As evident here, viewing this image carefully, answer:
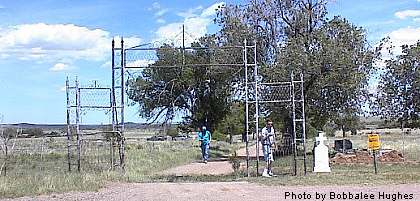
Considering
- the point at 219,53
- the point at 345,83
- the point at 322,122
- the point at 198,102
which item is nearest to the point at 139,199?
the point at 219,53

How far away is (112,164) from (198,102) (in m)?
34.6

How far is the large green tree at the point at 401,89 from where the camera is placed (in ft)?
114

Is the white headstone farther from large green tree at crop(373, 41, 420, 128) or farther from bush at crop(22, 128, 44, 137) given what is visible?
bush at crop(22, 128, 44, 137)

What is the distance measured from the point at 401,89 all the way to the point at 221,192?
21019mm

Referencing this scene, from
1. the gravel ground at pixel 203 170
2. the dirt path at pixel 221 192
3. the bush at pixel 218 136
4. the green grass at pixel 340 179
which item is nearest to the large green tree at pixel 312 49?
the gravel ground at pixel 203 170

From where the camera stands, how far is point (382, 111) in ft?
119

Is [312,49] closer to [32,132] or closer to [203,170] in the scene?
[203,170]

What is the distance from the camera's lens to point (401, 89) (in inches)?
1405

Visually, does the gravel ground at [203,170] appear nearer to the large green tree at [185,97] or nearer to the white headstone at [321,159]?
the white headstone at [321,159]

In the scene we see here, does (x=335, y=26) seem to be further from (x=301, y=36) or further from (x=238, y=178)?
(x=238, y=178)

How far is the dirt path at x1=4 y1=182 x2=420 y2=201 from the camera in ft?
53.5

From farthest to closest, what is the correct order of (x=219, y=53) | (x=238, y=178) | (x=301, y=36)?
(x=301, y=36)
(x=219, y=53)
(x=238, y=178)

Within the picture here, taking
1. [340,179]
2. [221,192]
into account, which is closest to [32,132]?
[340,179]

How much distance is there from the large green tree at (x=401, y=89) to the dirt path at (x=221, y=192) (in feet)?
56.6
